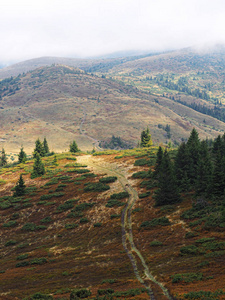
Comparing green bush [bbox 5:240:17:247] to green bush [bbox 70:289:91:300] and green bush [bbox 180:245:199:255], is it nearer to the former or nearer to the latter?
green bush [bbox 70:289:91:300]

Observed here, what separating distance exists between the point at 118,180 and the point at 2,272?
30.8m

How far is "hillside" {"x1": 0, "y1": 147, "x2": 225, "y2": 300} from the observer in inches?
702

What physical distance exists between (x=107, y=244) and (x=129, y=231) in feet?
12.6

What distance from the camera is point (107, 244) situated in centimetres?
2764

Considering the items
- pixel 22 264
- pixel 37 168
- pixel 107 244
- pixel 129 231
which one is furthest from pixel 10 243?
pixel 37 168

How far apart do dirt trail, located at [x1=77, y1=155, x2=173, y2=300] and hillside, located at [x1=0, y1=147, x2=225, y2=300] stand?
0.30ft

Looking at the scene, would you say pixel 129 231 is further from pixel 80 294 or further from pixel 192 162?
pixel 192 162

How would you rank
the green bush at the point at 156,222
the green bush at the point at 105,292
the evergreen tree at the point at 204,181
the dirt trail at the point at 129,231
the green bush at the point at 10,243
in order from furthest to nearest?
the evergreen tree at the point at 204,181
the green bush at the point at 10,243
the green bush at the point at 156,222
the dirt trail at the point at 129,231
the green bush at the point at 105,292

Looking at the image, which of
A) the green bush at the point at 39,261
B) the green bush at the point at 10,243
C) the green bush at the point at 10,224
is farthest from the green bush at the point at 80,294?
the green bush at the point at 10,224

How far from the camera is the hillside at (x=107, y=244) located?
17.8m

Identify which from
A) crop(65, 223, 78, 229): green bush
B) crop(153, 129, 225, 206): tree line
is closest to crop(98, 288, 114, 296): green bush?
crop(65, 223, 78, 229): green bush

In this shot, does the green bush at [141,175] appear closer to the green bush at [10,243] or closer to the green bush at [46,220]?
the green bush at [46,220]

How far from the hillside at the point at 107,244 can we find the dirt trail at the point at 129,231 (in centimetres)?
9

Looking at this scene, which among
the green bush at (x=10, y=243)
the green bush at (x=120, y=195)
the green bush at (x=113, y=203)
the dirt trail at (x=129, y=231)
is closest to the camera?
the dirt trail at (x=129, y=231)
